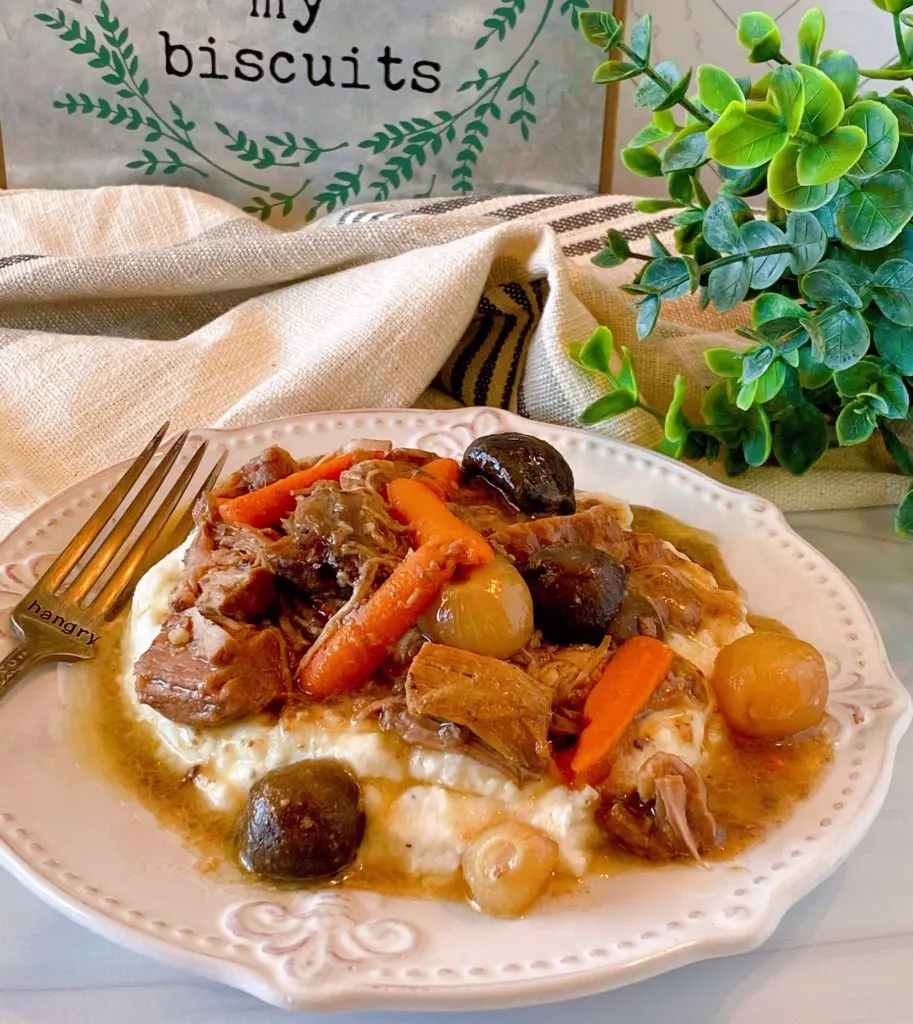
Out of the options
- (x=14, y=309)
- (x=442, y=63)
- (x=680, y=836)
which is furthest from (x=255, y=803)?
(x=442, y=63)

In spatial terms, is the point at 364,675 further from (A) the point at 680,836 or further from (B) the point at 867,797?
(B) the point at 867,797

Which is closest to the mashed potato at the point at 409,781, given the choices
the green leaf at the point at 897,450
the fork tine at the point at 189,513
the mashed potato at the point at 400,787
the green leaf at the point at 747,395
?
the mashed potato at the point at 400,787

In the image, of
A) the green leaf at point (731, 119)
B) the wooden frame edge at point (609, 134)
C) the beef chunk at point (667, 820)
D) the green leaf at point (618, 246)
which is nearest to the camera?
the beef chunk at point (667, 820)

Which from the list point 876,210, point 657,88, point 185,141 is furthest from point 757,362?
point 185,141

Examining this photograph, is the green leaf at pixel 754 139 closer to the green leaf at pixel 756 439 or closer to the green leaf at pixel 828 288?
the green leaf at pixel 828 288

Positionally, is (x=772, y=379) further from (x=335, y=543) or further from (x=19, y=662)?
(x=19, y=662)

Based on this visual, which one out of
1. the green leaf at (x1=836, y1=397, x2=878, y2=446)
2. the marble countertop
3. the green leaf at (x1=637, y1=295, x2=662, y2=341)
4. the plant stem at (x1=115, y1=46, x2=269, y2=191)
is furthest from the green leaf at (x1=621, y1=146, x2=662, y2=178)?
the plant stem at (x1=115, y1=46, x2=269, y2=191)
